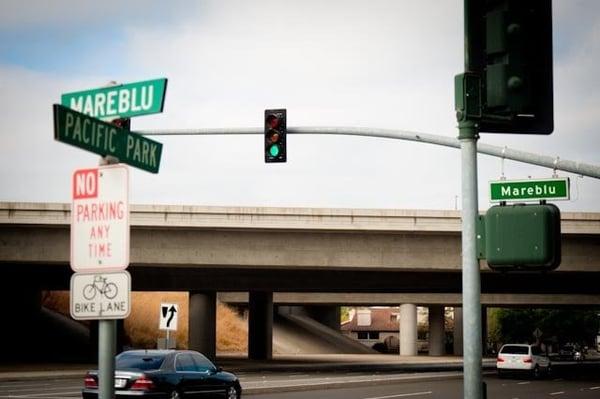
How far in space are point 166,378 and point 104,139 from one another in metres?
14.3

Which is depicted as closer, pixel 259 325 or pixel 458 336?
pixel 259 325

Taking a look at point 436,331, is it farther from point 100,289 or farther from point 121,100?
point 100,289

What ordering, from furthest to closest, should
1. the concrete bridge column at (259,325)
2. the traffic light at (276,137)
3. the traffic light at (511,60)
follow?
the concrete bridge column at (259,325)
the traffic light at (276,137)
the traffic light at (511,60)

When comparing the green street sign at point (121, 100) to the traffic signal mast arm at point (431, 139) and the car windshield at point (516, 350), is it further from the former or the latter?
the car windshield at point (516, 350)

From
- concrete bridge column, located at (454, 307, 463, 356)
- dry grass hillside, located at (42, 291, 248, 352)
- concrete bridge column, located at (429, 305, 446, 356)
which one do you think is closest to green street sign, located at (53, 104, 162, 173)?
dry grass hillside, located at (42, 291, 248, 352)

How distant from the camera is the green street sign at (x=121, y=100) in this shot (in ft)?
23.8

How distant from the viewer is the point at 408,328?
291ft

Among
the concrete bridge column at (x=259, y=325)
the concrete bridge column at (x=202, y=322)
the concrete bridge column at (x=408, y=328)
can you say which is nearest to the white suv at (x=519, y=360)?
the concrete bridge column at (x=202, y=322)

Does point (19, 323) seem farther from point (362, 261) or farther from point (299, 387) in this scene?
point (299, 387)

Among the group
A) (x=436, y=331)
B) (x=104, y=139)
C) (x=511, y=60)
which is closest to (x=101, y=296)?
(x=104, y=139)

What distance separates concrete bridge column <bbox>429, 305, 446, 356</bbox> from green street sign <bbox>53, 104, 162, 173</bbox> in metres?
86.5

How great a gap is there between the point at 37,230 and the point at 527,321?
9951 centimetres

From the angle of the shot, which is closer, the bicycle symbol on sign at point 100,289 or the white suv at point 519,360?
the bicycle symbol on sign at point 100,289

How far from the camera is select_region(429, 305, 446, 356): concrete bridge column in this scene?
9212 cm
